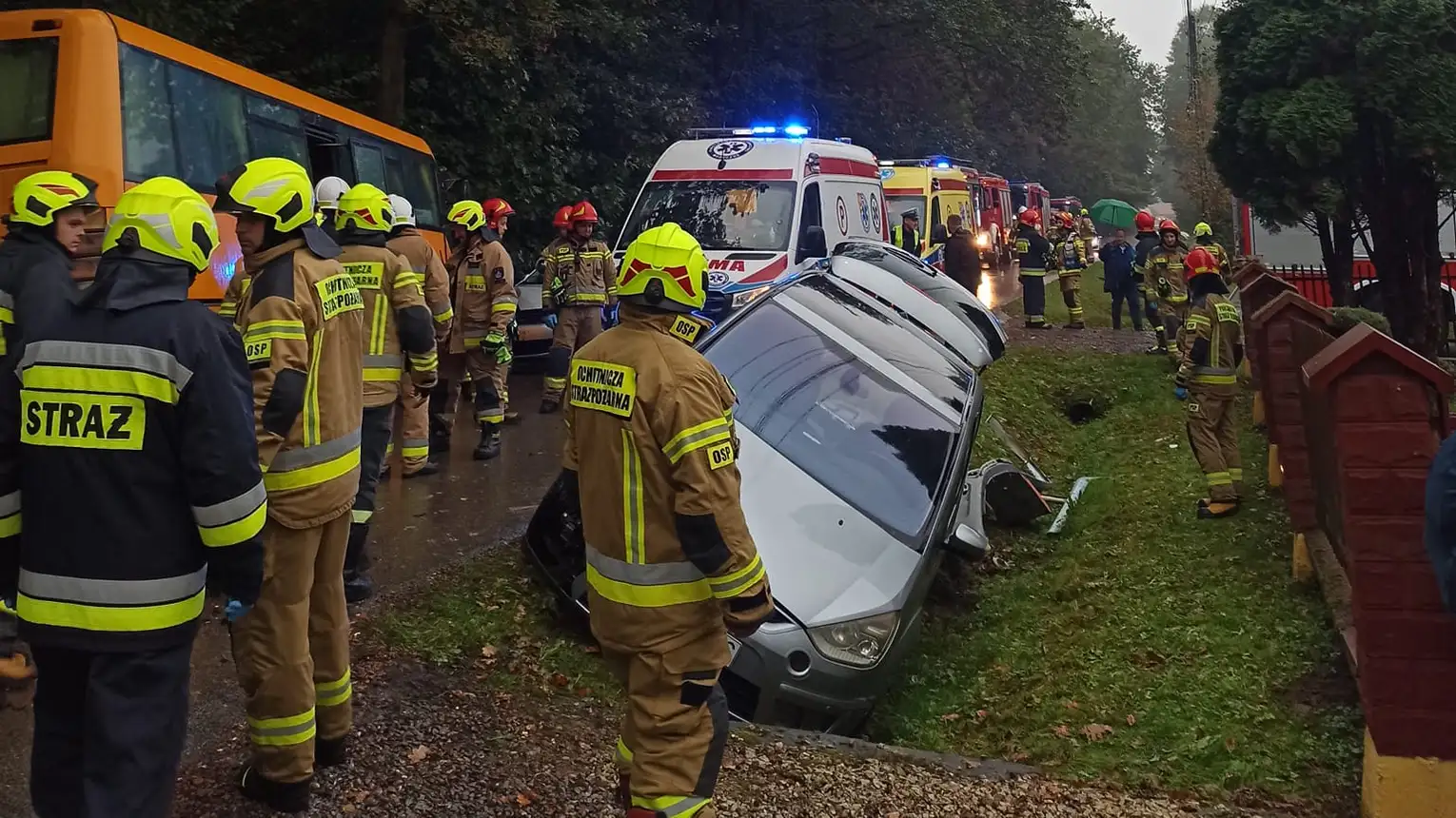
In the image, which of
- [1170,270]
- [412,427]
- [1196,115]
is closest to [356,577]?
[412,427]

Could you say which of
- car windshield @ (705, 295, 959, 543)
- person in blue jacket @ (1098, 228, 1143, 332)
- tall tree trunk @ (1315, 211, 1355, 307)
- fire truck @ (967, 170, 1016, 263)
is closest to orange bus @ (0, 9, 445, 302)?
car windshield @ (705, 295, 959, 543)

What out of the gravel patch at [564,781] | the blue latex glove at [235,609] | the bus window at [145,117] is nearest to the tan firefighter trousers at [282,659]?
the gravel patch at [564,781]

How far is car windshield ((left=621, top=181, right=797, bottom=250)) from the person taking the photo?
1212 centimetres

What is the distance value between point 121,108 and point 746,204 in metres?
5.97

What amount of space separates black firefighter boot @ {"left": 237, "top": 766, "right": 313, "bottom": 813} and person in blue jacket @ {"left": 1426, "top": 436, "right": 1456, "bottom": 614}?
3256 mm

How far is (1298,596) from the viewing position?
6363 mm

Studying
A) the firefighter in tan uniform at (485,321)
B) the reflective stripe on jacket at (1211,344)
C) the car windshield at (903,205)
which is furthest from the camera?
the car windshield at (903,205)

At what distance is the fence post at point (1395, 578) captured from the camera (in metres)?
4.06

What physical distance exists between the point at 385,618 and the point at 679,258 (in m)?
2.81

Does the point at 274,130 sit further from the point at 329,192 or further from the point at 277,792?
the point at 277,792

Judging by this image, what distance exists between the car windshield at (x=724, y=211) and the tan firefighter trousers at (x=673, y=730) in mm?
8826

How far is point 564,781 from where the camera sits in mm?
4262

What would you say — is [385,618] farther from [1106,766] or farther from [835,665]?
[1106,766]

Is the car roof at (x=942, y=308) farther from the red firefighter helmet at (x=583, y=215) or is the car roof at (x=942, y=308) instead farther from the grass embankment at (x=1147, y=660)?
the red firefighter helmet at (x=583, y=215)
